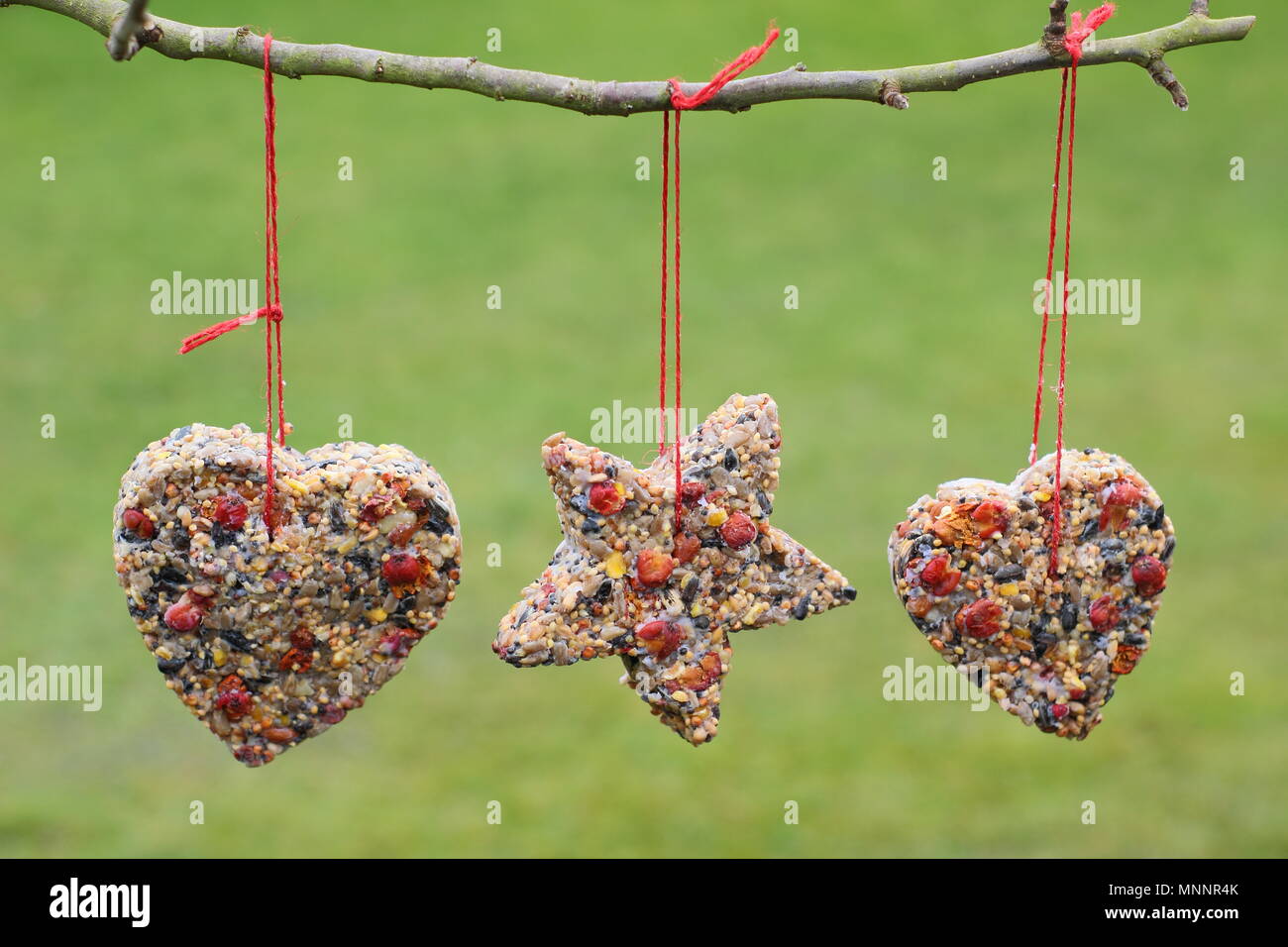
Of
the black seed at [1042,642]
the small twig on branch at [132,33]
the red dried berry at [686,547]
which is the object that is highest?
the small twig on branch at [132,33]

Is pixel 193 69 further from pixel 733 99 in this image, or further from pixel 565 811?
pixel 733 99

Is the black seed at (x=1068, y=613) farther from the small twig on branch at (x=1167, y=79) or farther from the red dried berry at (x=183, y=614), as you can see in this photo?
the red dried berry at (x=183, y=614)

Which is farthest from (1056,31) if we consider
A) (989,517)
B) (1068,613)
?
(1068,613)

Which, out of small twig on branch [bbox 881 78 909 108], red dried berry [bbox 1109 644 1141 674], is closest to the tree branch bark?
small twig on branch [bbox 881 78 909 108]

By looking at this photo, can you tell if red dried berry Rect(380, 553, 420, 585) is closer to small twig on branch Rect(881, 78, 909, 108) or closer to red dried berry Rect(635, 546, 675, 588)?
red dried berry Rect(635, 546, 675, 588)

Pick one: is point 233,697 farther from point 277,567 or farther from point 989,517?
point 989,517

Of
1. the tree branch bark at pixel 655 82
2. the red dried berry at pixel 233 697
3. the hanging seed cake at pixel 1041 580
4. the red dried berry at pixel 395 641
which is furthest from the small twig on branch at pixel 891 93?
the red dried berry at pixel 233 697

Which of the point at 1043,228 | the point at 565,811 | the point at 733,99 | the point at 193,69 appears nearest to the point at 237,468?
the point at 733,99
